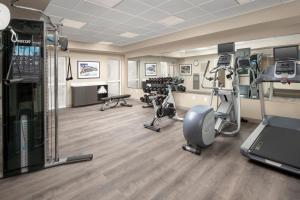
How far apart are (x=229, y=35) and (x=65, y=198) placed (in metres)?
5.02

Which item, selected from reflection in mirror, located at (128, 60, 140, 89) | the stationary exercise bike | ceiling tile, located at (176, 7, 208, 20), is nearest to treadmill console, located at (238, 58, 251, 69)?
ceiling tile, located at (176, 7, 208, 20)

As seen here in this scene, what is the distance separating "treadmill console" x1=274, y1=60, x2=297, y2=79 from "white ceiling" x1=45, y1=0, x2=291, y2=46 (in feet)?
4.14

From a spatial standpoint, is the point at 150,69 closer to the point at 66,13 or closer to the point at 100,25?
the point at 100,25

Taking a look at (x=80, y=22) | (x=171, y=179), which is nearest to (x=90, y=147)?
(x=171, y=179)

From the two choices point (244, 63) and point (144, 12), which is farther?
point (244, 63)

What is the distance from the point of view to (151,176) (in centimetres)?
219

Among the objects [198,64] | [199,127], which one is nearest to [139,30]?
[199,127]

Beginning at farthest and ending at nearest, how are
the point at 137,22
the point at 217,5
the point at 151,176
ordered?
1. the point at 137,22
2. the point at 217,5
3. the point at 151,176

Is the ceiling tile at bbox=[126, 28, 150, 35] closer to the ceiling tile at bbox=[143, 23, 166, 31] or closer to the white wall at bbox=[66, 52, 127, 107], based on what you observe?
the ceiling tile at bbox=[143, 23, 166, 31]

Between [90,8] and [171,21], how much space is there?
77.5 inches

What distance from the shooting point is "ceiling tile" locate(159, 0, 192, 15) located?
130 inches

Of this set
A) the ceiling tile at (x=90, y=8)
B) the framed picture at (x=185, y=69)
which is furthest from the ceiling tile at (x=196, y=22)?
the framed picture at (x=185, y=69)

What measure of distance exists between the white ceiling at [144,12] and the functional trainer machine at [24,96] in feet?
5.00

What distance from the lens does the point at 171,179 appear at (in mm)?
2131
